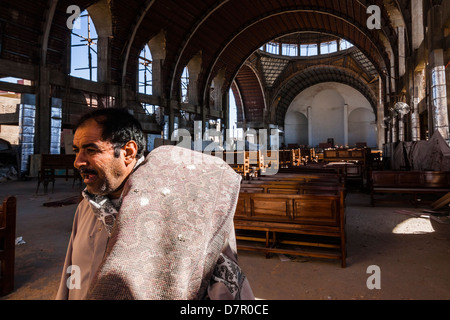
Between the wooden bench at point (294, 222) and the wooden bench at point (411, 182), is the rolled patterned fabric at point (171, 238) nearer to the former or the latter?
the wooden bench at point (294, 222)

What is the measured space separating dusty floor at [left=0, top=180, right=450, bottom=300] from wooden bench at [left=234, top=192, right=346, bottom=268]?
0.60ft

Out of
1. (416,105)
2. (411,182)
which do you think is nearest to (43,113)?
(411,182)

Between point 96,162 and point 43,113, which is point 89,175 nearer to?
point 96,162

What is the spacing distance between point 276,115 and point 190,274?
116 ft

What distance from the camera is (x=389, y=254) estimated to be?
3582mm

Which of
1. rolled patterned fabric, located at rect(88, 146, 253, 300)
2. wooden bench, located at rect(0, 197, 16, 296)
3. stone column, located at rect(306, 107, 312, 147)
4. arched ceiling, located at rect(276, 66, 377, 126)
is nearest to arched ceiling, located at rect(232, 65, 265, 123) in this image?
arched ceiling, located at rect(276, 66, 377, 126)

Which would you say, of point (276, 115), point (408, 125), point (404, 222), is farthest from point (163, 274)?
point (276, 115)

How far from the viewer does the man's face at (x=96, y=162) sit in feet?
3.73

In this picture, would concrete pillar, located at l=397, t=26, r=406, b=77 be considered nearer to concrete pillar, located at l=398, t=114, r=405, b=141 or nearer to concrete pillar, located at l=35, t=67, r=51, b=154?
concrete pillar, located at l=398, t=114, r=405, b=141

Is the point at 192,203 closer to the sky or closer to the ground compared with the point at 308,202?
closer to the sky

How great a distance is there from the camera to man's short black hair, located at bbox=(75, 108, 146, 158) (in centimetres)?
118

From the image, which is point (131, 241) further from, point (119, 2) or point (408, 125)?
point (119, 2)

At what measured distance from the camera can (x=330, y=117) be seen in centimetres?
3762

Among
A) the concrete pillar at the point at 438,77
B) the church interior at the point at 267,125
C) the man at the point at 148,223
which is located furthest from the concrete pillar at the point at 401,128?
the man at the point at 148,223
